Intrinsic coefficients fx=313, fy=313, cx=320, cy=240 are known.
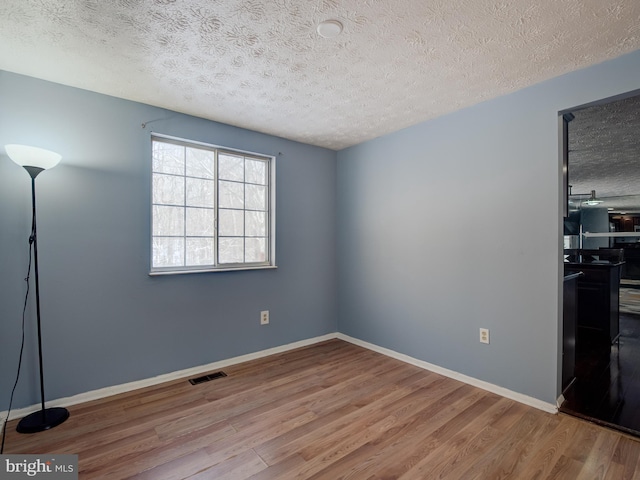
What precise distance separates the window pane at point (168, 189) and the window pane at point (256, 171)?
0.70 m

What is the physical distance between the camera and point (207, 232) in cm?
309

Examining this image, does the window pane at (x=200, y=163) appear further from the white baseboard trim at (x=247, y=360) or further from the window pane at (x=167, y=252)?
the white baseboard trim at (x=247, y=360)

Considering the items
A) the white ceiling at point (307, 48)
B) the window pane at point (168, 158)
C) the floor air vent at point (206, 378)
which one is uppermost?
the white ceiling at point (307, 48)

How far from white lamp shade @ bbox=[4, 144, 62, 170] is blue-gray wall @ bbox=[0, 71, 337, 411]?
370 millimetres

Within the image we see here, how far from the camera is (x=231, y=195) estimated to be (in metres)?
3.27

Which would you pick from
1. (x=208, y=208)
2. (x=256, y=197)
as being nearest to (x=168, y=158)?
(x=208, y=208)

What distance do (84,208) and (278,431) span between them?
219 cm

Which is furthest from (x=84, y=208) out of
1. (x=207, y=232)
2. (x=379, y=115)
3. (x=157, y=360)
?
(x=379, y=115)

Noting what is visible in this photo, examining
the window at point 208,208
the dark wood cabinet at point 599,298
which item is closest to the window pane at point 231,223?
the window at point 208,208

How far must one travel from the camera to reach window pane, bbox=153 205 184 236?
2.80m

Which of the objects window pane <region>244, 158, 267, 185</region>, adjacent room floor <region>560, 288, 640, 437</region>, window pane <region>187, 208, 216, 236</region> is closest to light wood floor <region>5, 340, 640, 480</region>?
adjacent room floor <region>560, 288, 640, 437</region>

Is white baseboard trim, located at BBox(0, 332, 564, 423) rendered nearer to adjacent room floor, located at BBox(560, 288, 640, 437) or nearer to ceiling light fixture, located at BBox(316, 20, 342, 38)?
adjacent room floor, located at BBox(560, 288, 640, 437)

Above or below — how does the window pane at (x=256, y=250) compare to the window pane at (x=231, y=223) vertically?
below

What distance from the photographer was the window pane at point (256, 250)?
3.39 metres
